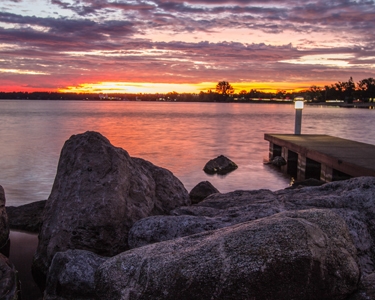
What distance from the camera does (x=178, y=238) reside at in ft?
13.6

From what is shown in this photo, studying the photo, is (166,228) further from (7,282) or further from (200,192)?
(200,192)

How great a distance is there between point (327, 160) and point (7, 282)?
32.0ft

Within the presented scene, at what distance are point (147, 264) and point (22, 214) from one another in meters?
5.60

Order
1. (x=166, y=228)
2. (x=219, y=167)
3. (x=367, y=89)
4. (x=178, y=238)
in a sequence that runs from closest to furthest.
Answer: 1. (x=178, y=238)
2. (x=166, y=228)
3. (x=219, y=167)
4. (x=367, y=89)

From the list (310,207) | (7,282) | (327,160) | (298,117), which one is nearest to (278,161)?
(298,117)

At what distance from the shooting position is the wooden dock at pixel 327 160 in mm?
10848

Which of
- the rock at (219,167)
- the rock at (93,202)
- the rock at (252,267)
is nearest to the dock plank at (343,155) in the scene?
the rock at (219,167)

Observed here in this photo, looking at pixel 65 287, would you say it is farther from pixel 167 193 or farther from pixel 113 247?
pixel 167 193

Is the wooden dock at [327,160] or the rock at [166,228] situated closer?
the rock at [166,228]

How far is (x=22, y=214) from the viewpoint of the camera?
329 inches

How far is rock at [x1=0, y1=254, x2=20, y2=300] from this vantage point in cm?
469

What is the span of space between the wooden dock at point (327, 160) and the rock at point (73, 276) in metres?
7.17

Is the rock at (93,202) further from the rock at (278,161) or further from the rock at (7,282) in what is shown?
the rock at (278,161)

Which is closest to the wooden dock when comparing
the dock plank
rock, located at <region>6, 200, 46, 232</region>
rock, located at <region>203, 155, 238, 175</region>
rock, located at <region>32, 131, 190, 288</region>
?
the dock plank
